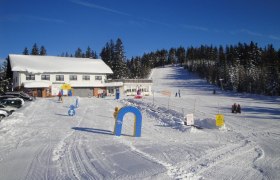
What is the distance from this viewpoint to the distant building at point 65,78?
48.7 metres

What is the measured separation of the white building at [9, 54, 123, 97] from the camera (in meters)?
48.5

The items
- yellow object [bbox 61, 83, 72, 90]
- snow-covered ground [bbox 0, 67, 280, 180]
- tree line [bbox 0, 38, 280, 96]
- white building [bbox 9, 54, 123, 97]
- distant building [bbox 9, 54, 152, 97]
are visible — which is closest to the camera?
snow-covered ground [bbox 0, 67, 280, 180]

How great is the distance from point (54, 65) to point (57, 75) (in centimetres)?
313

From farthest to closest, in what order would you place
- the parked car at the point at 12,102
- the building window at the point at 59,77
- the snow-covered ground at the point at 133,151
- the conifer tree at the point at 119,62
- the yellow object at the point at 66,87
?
the conifer tree at the point at 119,62 < the building window at the point at 59,77 < the yellow object at the point at 66,87 < the parked car at the point at 12,102 < the snow-covered ground at the point at 133,151

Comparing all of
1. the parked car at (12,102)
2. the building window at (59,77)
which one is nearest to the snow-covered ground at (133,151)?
the parked car at (12,102)

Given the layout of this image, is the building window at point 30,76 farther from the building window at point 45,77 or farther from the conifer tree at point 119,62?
the conifer tree at point 119,62

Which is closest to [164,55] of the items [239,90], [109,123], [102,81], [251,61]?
[251,61]

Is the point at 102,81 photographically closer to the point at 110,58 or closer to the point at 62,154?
the point at 110,58

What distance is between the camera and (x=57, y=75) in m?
52.3

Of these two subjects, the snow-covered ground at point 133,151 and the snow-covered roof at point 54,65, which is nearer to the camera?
the snow-covered ground at point 133,151

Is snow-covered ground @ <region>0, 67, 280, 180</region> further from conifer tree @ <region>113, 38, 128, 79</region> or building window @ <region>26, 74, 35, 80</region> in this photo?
conifer tree @ <region>113, 38, 128, 79</region>

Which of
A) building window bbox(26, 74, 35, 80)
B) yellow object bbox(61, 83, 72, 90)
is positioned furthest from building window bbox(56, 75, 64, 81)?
building window bbox(26, 74, 35, 80)

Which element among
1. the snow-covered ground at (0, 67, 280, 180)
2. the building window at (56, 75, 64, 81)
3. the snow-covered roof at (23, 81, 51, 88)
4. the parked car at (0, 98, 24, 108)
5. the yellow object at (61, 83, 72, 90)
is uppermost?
the building window at (56, 75, 64, 81)

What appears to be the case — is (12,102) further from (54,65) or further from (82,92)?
(82,92)
